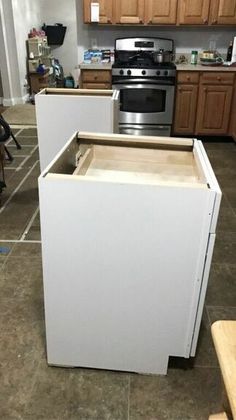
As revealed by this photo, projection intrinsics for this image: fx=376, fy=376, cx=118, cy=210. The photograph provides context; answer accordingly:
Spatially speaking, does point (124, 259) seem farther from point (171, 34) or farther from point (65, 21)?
point (65, 21)

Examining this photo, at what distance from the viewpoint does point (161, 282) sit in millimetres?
1438

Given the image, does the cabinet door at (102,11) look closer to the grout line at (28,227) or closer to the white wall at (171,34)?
the white wall at (171,34)

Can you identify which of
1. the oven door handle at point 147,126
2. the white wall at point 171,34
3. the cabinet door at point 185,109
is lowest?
the oven door handle at point 147,126

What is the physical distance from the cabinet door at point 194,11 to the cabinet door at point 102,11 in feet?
2.77

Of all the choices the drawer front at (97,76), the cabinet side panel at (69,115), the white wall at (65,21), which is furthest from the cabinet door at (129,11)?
the white wall at (65,21)

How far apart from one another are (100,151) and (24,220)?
1266mm

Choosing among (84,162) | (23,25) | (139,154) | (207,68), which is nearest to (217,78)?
(207,68)

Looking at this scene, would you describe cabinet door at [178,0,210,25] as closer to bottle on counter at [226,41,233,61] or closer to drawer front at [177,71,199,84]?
bottle on counter at [226,41,233,61]

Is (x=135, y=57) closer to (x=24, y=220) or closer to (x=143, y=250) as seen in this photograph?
(x=24, y=220)

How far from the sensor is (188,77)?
4.46 m

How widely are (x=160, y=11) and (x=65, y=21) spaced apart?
3919 mm

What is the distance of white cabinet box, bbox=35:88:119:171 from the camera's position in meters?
2.57

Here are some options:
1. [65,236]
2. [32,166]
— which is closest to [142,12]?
[32,166]

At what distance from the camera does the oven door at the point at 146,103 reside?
4484 mm
